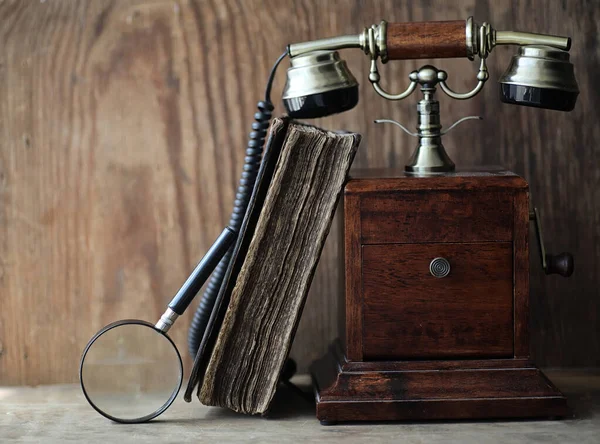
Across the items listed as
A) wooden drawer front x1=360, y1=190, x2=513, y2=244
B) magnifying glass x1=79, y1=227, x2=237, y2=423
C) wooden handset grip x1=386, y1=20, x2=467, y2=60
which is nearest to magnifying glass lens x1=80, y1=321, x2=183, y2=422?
magnifying glass x1=79, y1=227, x2=237, y2=423

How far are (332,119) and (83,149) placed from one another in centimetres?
43

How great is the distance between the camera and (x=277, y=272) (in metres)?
1.12

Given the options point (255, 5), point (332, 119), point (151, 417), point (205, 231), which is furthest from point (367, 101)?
point (151, 417)

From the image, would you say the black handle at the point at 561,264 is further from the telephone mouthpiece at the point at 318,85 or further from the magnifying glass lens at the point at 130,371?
the magnifying glass lens at the point at 130,371

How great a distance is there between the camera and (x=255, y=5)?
136 centimetres

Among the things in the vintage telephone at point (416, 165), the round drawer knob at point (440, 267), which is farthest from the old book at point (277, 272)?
the round drawer knob at point (440, 267)

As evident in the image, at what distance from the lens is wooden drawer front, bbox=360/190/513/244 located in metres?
1.08

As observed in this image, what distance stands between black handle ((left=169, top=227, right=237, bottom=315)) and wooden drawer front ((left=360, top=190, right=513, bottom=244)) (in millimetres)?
209

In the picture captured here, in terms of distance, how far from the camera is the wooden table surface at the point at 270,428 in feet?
3.41

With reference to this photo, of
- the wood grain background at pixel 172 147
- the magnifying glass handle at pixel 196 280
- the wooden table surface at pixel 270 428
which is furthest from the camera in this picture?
the wood grain background at pixel 172 147

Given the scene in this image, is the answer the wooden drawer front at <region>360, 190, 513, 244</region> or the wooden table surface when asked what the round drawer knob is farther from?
the wooden table surface

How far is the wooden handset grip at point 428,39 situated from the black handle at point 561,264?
328 mm

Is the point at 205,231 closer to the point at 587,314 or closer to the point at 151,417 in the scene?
the point at 151,417

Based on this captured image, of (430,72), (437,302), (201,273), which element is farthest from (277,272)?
(430,72)
